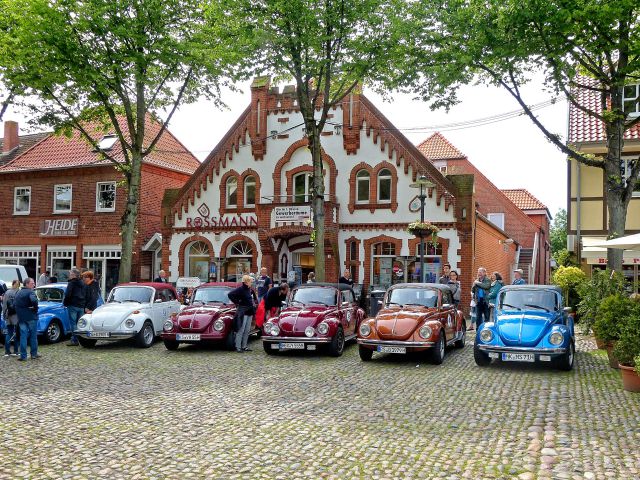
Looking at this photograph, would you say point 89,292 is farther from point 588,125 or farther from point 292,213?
point 588,125

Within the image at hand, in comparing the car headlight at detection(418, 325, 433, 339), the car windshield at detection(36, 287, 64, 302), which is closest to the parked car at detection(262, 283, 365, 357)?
the car headlight at detection(418, 325, 433, 339)

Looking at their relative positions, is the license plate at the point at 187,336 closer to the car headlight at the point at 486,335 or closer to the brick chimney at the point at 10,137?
the car headlight at the point at 486,335

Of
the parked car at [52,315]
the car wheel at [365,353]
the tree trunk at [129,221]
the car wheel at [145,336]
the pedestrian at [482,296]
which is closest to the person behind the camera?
the car wheel at [365,353]

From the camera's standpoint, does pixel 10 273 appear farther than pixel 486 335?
Yes

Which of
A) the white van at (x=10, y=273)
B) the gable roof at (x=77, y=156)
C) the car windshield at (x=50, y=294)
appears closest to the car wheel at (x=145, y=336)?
the car windshield at (x=50, y=294)

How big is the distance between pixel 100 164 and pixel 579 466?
96.8 feet

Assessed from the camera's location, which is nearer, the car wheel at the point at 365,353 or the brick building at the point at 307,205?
the car wheel at the point at 365,353

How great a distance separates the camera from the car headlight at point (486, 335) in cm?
1217

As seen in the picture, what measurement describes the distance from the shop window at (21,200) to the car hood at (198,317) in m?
22.5

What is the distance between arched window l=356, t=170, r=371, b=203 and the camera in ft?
87.6

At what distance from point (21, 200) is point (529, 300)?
97.4 ft

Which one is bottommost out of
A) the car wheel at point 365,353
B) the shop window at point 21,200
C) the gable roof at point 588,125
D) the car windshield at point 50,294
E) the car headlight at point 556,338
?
the car wheel at point 365,353

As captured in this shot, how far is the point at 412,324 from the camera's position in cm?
1274

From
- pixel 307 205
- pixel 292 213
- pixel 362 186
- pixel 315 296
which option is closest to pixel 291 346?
pixel 315 296
